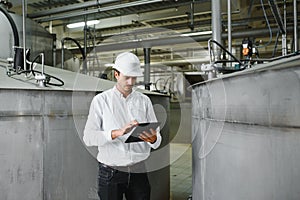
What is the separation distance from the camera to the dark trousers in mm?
1071

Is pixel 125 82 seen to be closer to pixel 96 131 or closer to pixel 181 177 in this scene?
pixel 96 131

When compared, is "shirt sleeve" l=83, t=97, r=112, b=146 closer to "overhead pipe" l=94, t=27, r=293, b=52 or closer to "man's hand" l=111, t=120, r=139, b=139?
"man's hand" l=111, t=120, r=139, b=139

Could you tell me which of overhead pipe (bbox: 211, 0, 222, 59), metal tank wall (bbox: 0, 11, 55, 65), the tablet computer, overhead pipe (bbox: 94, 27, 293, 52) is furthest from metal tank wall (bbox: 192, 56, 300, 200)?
overhead pipe (bbox: 94, 27, 293, 52)

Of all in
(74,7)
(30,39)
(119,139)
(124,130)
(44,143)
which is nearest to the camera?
(124,130)

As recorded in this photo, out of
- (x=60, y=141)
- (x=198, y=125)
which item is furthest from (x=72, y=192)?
(x=198, y=125)

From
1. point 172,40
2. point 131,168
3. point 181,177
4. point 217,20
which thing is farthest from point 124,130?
point 172,40

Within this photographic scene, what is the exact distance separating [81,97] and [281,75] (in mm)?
1008

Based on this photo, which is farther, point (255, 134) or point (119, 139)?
point (119, 139)

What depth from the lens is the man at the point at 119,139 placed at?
1.06m

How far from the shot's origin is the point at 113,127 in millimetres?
1063

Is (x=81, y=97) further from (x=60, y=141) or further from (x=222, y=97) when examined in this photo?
(x=222, y=97)

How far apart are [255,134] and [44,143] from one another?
2.96 feet

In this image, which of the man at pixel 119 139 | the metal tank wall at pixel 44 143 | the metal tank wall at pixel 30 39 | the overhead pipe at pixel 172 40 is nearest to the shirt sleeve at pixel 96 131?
the man at pixel 119 139

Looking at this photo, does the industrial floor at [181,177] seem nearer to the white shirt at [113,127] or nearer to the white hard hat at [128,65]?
the white shirt at [113,127]
